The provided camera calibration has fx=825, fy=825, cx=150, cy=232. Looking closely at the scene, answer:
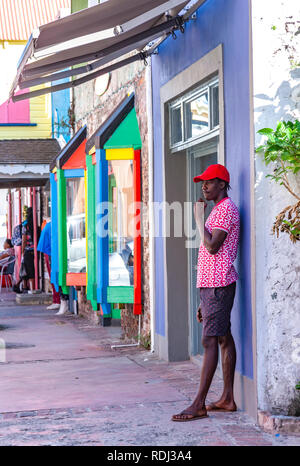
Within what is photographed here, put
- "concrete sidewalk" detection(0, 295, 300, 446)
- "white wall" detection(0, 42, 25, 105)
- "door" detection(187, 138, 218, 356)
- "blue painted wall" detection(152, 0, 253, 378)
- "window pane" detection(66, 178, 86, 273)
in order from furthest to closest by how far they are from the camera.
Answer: "white wall" detection(0, 42, 25, 105) < "window pane" detection(66, 178, 86, 273) < "door" detection(187, 138, 218, 356) < "blue painted wall" detection(152, 0, 253, 378) < "concrete sidewalk" detection(0, 295, 300, 446)

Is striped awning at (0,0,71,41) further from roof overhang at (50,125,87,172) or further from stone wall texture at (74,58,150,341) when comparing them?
stone wall texture at (74,58,150,341)

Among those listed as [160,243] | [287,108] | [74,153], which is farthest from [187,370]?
[74,153]

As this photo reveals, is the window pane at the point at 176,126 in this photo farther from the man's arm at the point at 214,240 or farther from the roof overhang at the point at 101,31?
the man's arm at the point at 214,240

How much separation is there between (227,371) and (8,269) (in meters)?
15.8

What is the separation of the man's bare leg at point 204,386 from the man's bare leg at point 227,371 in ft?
0.49

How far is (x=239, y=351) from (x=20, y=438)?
73.2 inches

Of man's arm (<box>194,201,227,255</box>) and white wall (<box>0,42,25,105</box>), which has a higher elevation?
white wall (<box>0,42,25,105</box>)

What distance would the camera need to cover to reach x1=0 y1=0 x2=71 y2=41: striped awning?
2077 centimetres

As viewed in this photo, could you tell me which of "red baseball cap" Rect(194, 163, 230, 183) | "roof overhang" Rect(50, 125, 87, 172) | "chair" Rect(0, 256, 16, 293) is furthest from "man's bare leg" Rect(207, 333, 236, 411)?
"chair" Rect(0, 256, 16, 293)

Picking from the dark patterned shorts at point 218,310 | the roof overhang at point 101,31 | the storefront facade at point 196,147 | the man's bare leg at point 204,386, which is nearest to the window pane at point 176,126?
the storefront facade at point 196,147

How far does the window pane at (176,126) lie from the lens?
342 inches

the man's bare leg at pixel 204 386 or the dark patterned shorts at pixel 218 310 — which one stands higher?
the dark patterned shorts at pixel 218 310

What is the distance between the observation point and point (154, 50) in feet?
30.1

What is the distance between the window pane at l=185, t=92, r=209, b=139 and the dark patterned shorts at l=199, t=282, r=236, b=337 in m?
2.04
